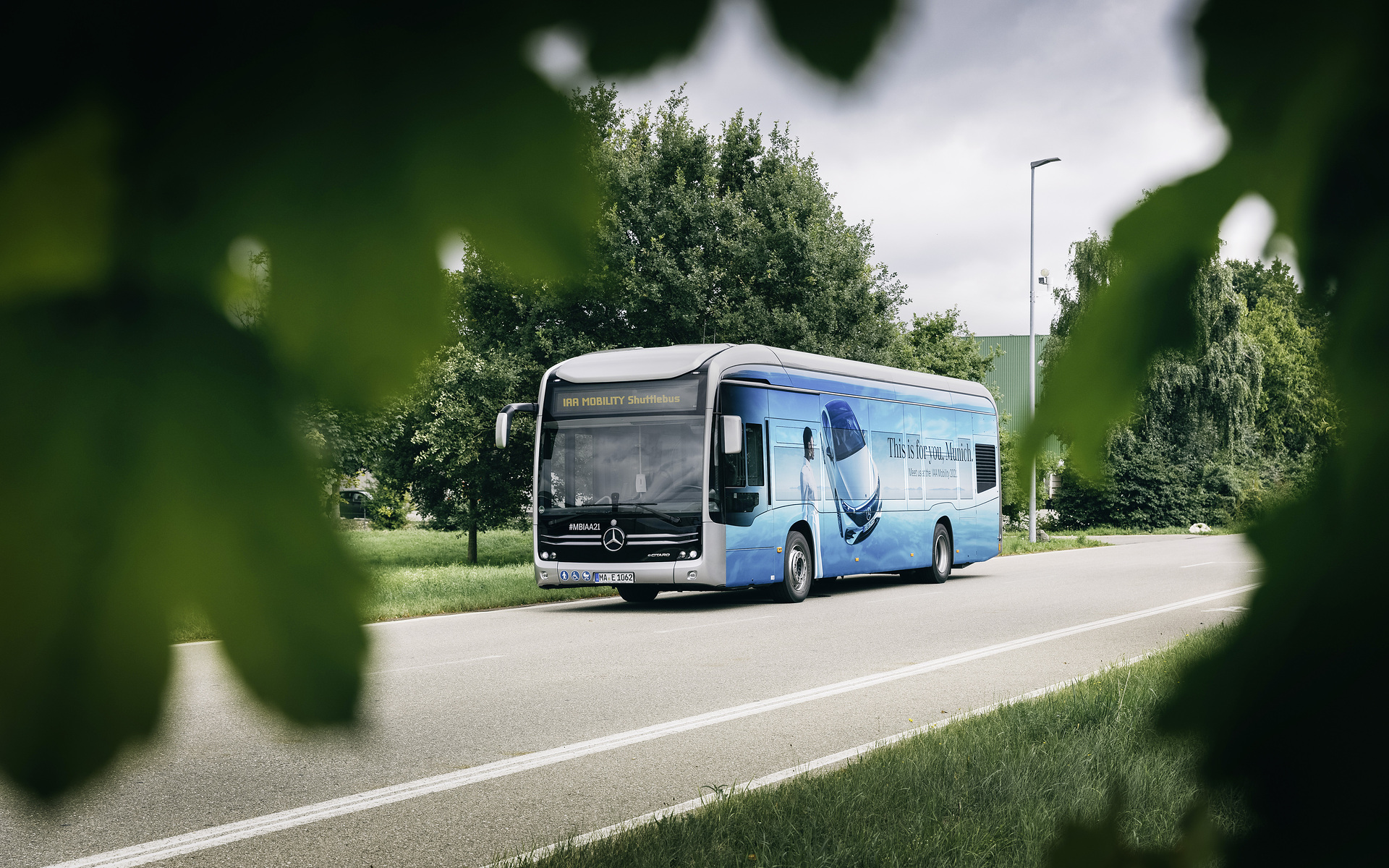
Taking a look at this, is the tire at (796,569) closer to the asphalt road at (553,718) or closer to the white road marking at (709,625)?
the asphalt road at (553,718)

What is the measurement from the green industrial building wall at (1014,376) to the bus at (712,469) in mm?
9144

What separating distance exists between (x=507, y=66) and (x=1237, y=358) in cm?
39

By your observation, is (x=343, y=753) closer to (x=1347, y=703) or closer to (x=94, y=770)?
(x=94, y=770)

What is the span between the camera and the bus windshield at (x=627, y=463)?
11336 mm

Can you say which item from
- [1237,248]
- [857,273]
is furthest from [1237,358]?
[857,273]

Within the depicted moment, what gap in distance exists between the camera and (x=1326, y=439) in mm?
487

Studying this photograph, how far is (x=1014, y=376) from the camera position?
27.8 inches

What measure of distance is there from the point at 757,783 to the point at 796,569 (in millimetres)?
7956

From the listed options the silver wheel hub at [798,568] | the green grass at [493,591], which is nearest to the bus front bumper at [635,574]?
the green grass at [493,591]

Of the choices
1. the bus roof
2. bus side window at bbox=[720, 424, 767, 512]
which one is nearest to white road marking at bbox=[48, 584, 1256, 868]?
the bus roof

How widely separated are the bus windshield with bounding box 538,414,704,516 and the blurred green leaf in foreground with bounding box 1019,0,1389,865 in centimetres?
1080

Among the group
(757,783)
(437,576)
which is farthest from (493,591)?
(437,576)

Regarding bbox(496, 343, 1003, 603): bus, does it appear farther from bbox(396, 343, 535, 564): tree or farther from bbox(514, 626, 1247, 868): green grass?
bbox(396, 343, 535, 564): tree

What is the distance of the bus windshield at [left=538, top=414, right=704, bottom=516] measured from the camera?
11.3 meters
